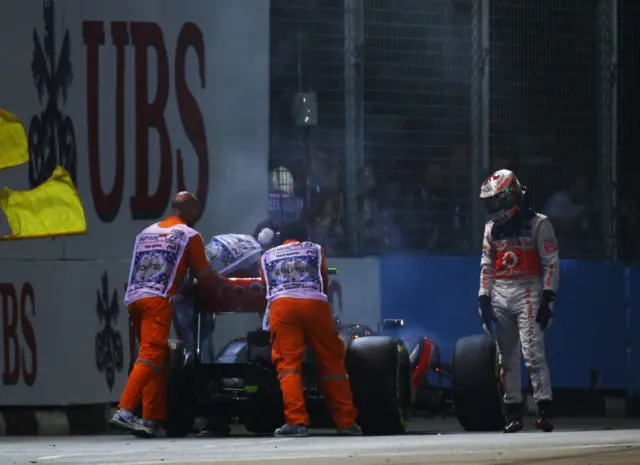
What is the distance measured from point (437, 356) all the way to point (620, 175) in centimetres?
429

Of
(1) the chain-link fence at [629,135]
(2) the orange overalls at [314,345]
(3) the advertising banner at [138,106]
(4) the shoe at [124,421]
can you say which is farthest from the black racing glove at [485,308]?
(1) the chain-link fence at [629,135]

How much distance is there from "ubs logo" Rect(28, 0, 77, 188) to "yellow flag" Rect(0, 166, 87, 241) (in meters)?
0.09

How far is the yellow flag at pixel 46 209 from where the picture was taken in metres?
15.0

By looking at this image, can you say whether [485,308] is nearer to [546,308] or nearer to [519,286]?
[519,286]

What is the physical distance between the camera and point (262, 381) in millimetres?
11984

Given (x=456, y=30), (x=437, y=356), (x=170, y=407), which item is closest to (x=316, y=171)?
(x=456, y=30)

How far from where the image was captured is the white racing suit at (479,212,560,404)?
1266 centimetres

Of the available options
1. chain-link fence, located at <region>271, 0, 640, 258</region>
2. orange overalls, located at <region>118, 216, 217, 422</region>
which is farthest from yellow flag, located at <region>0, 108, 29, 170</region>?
orange overalls, located at <region>118, 216, 217, 422</region>

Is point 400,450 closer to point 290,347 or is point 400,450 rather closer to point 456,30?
point 290,347

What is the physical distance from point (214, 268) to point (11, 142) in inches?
127

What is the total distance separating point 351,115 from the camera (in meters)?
16.3

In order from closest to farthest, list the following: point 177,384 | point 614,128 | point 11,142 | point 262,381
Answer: point 262,381 < point 177,384 < point 11,142 < point 614,128

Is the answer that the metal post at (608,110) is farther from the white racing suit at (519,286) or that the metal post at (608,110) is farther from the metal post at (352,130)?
the white racing suit at (519,286)

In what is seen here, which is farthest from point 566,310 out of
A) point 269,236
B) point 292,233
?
point 292,233
